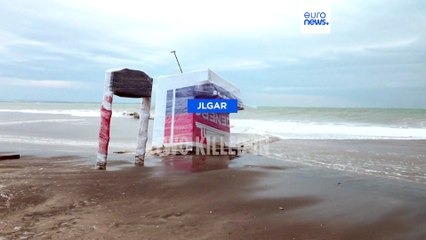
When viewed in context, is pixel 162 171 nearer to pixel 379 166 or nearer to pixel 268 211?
pixel 268 211

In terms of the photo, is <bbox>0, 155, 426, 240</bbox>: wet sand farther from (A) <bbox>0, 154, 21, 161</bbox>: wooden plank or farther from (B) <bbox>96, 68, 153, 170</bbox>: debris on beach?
(A) <bbox>0, 154, 21, 161</bbox>: wooden plank

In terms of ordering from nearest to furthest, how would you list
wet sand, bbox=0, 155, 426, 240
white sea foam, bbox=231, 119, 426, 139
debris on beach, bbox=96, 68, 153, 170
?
wet sand, bbox=0, 155, 426, 240 < debris on beach, bbox=96, 68, 153, 170 < white sea foam, bbox=231, 119, 426, 139

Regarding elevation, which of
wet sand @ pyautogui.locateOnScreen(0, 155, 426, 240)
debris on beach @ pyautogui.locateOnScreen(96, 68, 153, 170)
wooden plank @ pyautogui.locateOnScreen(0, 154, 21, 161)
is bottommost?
wet sand @ pyautogui.locateOnScreen(0, 155, 426, 240)

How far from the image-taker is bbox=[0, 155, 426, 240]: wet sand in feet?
10.8

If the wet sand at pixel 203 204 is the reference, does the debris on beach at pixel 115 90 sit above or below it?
above

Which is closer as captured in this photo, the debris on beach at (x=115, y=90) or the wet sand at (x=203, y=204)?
the wet sand at (x=203, y=204)

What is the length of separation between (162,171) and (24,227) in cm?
299

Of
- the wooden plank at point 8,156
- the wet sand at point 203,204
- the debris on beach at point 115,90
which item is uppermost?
the debris on beach at point 115,90

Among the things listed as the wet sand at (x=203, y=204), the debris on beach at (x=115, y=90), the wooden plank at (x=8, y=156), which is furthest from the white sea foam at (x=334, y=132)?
the wooden plank at (x=8, y=156)

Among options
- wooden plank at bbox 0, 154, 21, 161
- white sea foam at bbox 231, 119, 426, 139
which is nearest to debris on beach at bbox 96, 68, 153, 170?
wooden plank at bbox 0, 154, 21, 161

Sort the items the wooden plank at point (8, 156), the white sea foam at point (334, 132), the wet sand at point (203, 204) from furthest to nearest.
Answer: the white sea foam at point (334, 132), the wooden plank at point (8, 156), the wet sand at point (203, 204)

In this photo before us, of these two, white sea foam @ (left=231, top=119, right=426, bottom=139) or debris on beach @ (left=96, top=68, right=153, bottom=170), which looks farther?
white sea foam @ (left=231, top=119, right=426, bottom=139)

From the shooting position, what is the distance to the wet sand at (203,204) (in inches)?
130

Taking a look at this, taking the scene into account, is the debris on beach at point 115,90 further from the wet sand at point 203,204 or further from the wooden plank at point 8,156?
the wooden plank at point 8,156
